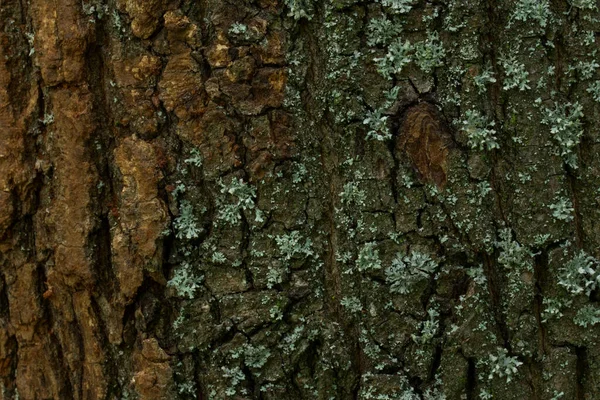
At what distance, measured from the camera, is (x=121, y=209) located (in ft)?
6.00

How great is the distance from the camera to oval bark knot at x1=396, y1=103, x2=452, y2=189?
174 centimetres

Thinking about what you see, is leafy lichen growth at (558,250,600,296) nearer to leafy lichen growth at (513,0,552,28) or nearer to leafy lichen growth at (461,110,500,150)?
leafy lichen growth at (461,110,500,150)

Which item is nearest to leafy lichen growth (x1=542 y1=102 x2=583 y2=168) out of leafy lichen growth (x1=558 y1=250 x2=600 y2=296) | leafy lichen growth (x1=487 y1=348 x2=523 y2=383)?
leafy lichen growth (x1=558 y1=250 x2=600 y2=296)

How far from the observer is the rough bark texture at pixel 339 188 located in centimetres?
174

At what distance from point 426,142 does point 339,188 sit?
0.83 feet

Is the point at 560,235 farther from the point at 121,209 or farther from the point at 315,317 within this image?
the point at 121,209

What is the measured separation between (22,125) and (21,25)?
278 millimetres

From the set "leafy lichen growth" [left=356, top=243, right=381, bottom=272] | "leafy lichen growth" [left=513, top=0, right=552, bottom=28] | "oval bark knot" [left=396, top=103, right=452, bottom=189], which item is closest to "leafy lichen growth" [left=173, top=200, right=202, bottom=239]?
"leafy lichen growth" [left=356, top=243, right=381, bottom=272]

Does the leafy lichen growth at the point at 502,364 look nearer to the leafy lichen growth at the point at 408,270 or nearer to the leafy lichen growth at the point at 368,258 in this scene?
the leafy lichen growth at the point at 408,270

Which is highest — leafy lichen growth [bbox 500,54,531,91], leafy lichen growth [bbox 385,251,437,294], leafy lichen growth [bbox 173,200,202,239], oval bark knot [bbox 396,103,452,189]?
leafy lichen growth [bbox 500,54,531,91]

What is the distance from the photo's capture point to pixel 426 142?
174 centimetres


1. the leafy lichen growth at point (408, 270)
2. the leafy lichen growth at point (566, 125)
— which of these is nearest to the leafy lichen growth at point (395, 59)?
the leafy lichen growth at point (566, 125)

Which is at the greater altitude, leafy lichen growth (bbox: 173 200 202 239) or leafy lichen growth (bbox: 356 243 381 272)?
leafy lichen growth (bbox: 173 200 202 239)

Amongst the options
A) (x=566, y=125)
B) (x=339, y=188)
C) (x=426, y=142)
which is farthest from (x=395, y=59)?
(x=566, y=125)
